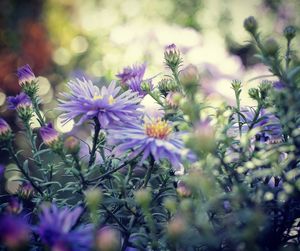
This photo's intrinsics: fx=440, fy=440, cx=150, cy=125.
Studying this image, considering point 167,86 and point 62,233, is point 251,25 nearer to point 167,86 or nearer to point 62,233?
point 167,86

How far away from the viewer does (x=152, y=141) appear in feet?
2.16

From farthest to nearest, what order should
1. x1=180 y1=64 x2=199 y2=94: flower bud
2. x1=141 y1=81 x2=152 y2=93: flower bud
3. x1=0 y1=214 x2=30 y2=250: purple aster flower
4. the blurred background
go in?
the blurred background
x1=141 y1=81 x2=152 y2=93: flower bud
x1=180 y1=64 x2=199 y2=94: flower bud
x1=0 y1=214 x2=30 y2=250: purple aster flower

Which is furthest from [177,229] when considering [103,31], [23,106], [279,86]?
[103,31]

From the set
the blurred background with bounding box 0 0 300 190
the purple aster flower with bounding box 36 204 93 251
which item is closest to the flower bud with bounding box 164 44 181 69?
the purple aster flower with bounding box 36 204 93 251

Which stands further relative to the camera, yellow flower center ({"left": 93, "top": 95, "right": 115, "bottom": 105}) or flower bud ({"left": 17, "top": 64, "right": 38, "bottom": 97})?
flower bud ({"left": 17, "top": 64, "right": 38, "bottom": 97})

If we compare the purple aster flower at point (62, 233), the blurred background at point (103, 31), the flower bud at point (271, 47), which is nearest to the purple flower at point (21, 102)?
the purple aster flower at point (62, 233)

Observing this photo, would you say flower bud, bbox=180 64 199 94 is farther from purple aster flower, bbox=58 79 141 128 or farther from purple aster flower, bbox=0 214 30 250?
purple aster flower, bbox=0 214 30 250

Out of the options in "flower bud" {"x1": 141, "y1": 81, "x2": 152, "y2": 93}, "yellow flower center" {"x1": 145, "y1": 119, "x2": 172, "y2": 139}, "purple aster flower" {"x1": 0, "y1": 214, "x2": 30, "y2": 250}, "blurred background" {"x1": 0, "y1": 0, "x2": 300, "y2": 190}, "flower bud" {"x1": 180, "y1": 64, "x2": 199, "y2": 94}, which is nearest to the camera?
"purple aster flower" {"x1": 0, "y1": 214, "x2": 30, "y2": 250}

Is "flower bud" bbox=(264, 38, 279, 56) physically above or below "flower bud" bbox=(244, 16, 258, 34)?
below

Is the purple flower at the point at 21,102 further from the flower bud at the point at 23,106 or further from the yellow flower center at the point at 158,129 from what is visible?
the yellow flower center at the point at 158,129

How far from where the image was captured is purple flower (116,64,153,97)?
833mm

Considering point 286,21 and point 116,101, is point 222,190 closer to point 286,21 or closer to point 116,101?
point 116,101

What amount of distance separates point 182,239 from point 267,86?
1.05 ft

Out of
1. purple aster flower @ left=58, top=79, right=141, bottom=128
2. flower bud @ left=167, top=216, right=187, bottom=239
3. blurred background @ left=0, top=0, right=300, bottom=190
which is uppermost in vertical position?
blurred background @ left=0, top=0, right=300, bottom=190
